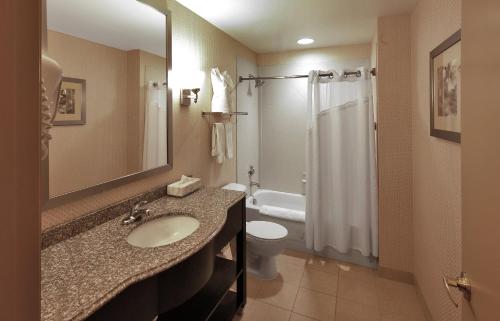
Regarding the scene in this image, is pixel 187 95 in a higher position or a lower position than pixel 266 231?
higher

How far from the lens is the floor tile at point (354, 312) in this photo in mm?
1918

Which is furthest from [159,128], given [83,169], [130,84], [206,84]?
[206,84]

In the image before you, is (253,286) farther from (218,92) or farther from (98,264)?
(218,92)

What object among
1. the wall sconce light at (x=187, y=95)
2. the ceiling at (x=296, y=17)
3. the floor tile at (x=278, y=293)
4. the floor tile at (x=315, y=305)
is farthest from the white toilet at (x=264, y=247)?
the ceiling at (x=296, y=17)

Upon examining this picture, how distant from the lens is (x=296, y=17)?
7.59 feet

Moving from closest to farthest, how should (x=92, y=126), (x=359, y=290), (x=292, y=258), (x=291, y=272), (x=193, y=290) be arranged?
(x=193, y=290)
(x=92, y=126)
(x=359, y=290)
(x=291, y=272)
(x=292, y=258)

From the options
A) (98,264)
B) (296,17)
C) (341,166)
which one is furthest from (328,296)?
(296,17)

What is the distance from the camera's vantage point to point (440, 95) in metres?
1.59

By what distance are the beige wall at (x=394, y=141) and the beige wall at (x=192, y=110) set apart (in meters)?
1.51

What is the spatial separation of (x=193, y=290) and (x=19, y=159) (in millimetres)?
1084

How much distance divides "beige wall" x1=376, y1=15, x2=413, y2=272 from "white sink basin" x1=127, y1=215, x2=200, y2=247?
1798 millimetres

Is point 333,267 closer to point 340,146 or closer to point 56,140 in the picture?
point 340,146

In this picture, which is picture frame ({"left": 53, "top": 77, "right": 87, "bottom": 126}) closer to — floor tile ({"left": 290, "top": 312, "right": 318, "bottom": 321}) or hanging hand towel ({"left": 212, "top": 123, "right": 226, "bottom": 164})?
hanging hand towel ({"left": 212, "top": 123, "right": 226, "bottom": 164})

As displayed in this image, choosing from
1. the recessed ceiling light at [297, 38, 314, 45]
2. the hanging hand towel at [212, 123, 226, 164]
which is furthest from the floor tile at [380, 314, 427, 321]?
the recessed ceiling light at [297, 38, 314, 45]
